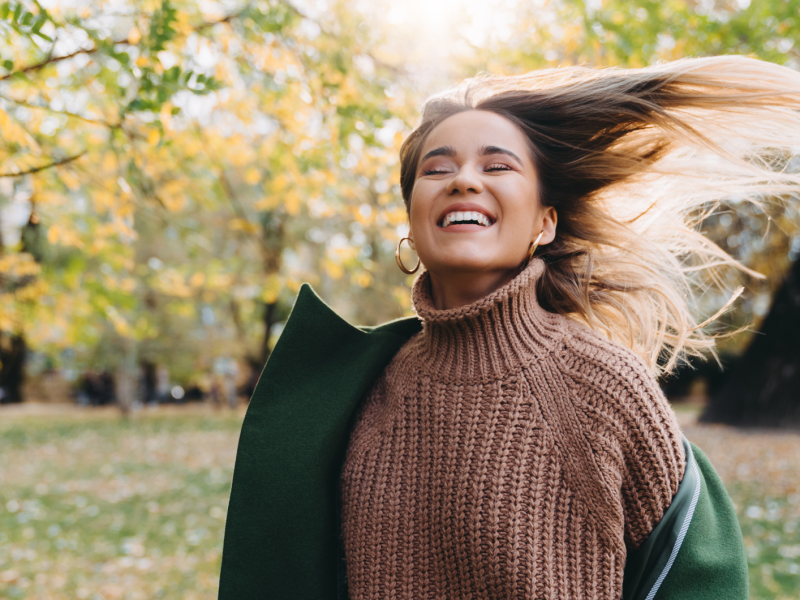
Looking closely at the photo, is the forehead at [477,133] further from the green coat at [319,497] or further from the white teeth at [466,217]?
the green coat at [319,497]

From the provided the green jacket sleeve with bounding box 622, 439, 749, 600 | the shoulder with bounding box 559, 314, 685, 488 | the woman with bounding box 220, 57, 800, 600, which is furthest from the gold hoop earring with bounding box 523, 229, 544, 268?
the green jacket sleeve with bounding box 622, 439, 749, 600

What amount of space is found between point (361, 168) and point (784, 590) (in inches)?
174

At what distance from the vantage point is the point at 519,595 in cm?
150

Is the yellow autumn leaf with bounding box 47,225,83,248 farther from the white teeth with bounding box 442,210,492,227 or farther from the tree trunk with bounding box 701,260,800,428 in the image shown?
the tree trunk with bounding box 701,260,800,428

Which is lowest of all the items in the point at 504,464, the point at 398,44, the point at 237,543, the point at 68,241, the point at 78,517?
the point at 78,517

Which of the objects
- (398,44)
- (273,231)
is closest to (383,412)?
(398,44)

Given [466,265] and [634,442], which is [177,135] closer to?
[466,265]

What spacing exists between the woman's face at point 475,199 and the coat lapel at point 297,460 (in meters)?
0.45

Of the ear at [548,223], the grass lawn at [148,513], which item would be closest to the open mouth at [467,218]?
the ear at [548,223]

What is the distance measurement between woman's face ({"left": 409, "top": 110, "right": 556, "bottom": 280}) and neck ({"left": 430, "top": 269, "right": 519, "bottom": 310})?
1cm

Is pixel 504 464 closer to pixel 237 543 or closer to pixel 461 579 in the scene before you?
pixel 461 579

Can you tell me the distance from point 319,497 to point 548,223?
3.53ft

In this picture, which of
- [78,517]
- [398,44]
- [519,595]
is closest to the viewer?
[519,595]

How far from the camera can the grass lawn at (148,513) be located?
5.30 metres
